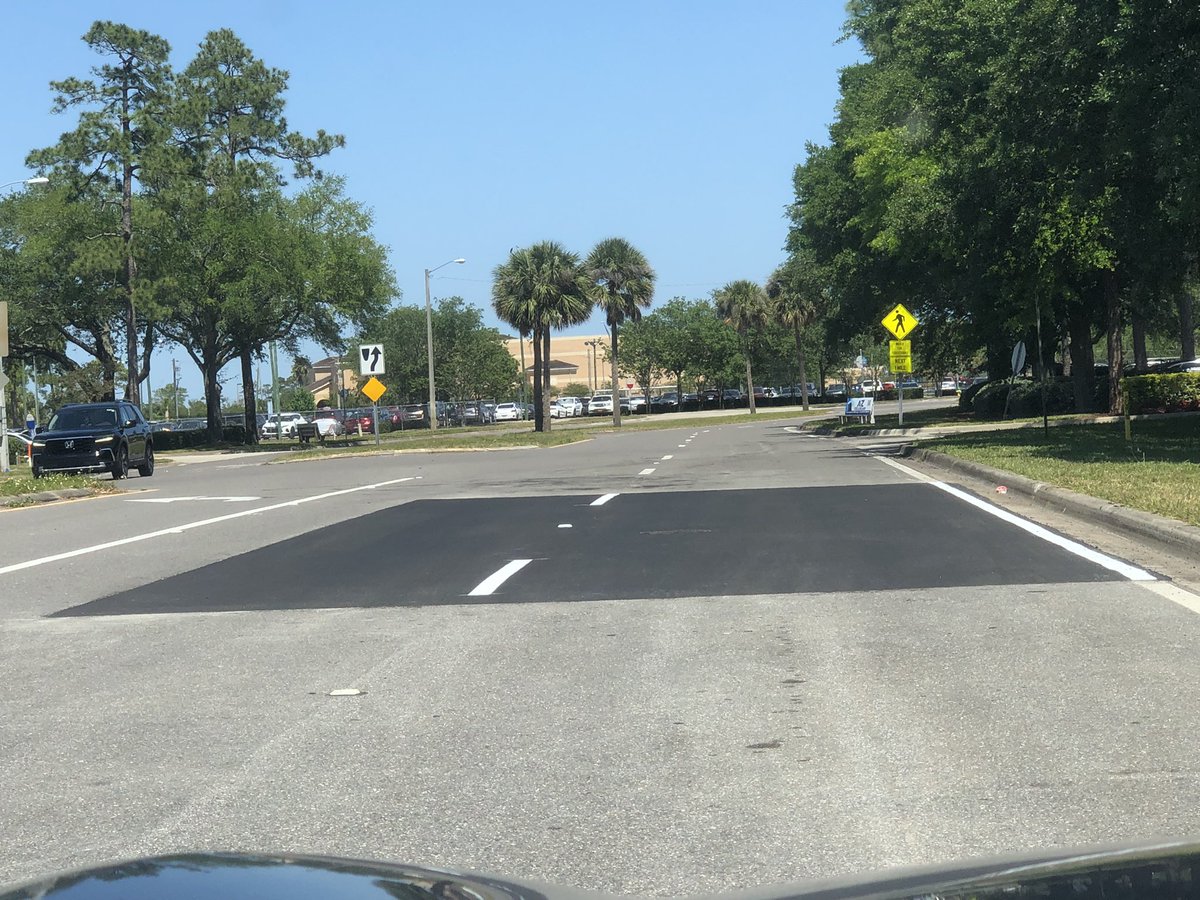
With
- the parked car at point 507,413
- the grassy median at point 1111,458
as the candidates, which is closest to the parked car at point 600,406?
the parked car at point 507,413

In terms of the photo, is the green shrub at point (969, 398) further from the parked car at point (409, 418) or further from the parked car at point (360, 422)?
the parked car at point (409, 418)

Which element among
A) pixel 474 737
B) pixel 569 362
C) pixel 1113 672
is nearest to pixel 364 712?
pixel 474 737

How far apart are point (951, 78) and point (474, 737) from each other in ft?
73.6

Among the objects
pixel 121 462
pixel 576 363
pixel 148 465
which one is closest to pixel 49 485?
pixel 121 462

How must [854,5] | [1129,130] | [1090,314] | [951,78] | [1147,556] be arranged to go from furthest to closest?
[854,5]
[1090,314]
[951,78]
[1129,130]
[1147,556]

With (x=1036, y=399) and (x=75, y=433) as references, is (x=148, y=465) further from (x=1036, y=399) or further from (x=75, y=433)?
(x=1036, y=399)

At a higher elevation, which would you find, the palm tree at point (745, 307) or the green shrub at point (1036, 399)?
the palm tree at point (745, 307)

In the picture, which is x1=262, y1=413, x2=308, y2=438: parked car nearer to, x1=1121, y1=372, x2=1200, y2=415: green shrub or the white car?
the white car

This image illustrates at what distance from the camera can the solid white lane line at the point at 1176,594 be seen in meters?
8.71

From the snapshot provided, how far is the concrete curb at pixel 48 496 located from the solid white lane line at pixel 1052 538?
46.3 ft

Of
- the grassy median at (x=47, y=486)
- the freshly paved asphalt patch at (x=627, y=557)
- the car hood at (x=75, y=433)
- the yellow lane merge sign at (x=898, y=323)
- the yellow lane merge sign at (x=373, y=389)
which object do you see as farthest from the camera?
the yellow lane merge sign at (x=373, y=389)

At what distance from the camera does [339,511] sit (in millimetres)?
17781

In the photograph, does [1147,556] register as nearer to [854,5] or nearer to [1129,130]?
[1129,130]

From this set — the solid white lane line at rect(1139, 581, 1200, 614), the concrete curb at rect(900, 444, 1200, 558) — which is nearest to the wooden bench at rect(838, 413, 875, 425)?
the concrete curb at rect(900, 444, 1200, 558)
